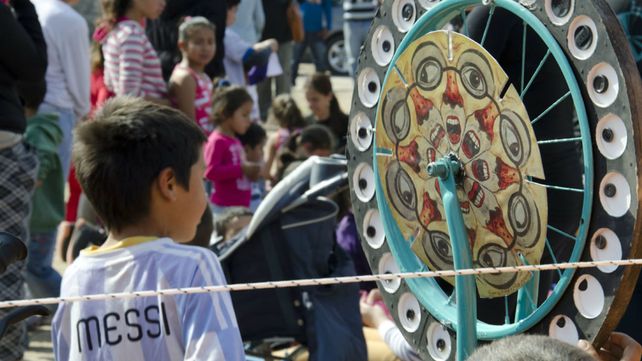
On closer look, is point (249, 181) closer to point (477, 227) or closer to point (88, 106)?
point (88, 106)

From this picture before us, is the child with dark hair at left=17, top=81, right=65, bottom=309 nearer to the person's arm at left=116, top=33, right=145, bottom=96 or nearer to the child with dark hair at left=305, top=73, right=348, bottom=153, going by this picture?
the person's arm at left=116, top=33, right=145, bottom=96

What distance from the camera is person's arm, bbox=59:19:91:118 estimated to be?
18.0 feet

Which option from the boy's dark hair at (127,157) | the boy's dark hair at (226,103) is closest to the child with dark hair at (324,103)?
the boy's dark hair at (226,103)

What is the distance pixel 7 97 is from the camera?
429cm

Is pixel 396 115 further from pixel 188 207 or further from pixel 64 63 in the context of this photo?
pixel 64 63

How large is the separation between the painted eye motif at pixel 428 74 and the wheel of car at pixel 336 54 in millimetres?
11107

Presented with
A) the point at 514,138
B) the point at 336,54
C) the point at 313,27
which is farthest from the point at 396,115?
the point at 336,54

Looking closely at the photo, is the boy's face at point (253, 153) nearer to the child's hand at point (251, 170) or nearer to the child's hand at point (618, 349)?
the child's hand at point (251, 170)

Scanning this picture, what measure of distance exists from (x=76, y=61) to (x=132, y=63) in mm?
253

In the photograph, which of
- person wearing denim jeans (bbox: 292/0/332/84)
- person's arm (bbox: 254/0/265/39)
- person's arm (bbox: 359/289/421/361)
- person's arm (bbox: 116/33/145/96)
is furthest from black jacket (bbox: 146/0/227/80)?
person wearing denim jeans (bbox: 292/0/332/84)

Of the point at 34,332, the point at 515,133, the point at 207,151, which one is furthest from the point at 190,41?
the point at 515,133

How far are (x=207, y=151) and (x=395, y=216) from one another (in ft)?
9.92

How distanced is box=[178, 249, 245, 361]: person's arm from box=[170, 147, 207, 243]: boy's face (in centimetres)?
16

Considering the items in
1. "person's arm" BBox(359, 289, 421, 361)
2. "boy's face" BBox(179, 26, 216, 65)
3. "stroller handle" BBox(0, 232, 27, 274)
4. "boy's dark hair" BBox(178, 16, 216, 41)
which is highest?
"boy's dark hair" BBox(178, 16, 216, 41)
